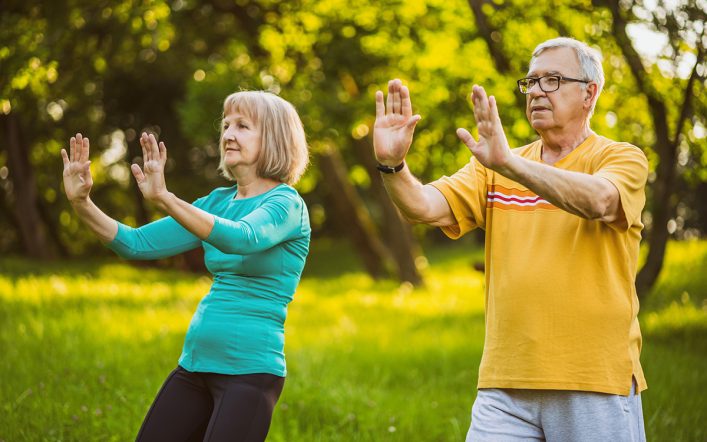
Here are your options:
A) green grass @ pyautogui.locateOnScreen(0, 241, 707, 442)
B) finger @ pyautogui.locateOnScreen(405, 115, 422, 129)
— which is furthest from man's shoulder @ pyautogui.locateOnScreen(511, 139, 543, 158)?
green grass @ pyautogui.locateOnScreen(0, 241, 707, 442)

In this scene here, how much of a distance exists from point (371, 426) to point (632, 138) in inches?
241

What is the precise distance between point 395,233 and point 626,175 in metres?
12.3

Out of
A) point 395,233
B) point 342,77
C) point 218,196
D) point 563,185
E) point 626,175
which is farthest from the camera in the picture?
point 395,233

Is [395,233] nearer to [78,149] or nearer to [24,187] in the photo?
[24,187]

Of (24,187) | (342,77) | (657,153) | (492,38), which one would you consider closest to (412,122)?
(492,38)

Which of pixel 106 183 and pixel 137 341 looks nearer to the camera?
pixel 137 341

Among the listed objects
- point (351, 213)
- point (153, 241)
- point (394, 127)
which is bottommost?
point (351, 213)

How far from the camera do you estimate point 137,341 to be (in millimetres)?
7531

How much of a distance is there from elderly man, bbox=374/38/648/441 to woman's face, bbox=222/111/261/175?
631 mm

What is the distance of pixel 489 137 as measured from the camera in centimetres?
265

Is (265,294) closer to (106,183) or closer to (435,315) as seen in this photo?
(435,315)

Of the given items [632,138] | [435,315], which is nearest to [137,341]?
[435,315]

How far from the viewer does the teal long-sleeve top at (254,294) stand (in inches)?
125

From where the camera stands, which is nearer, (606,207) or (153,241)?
(606,207)
